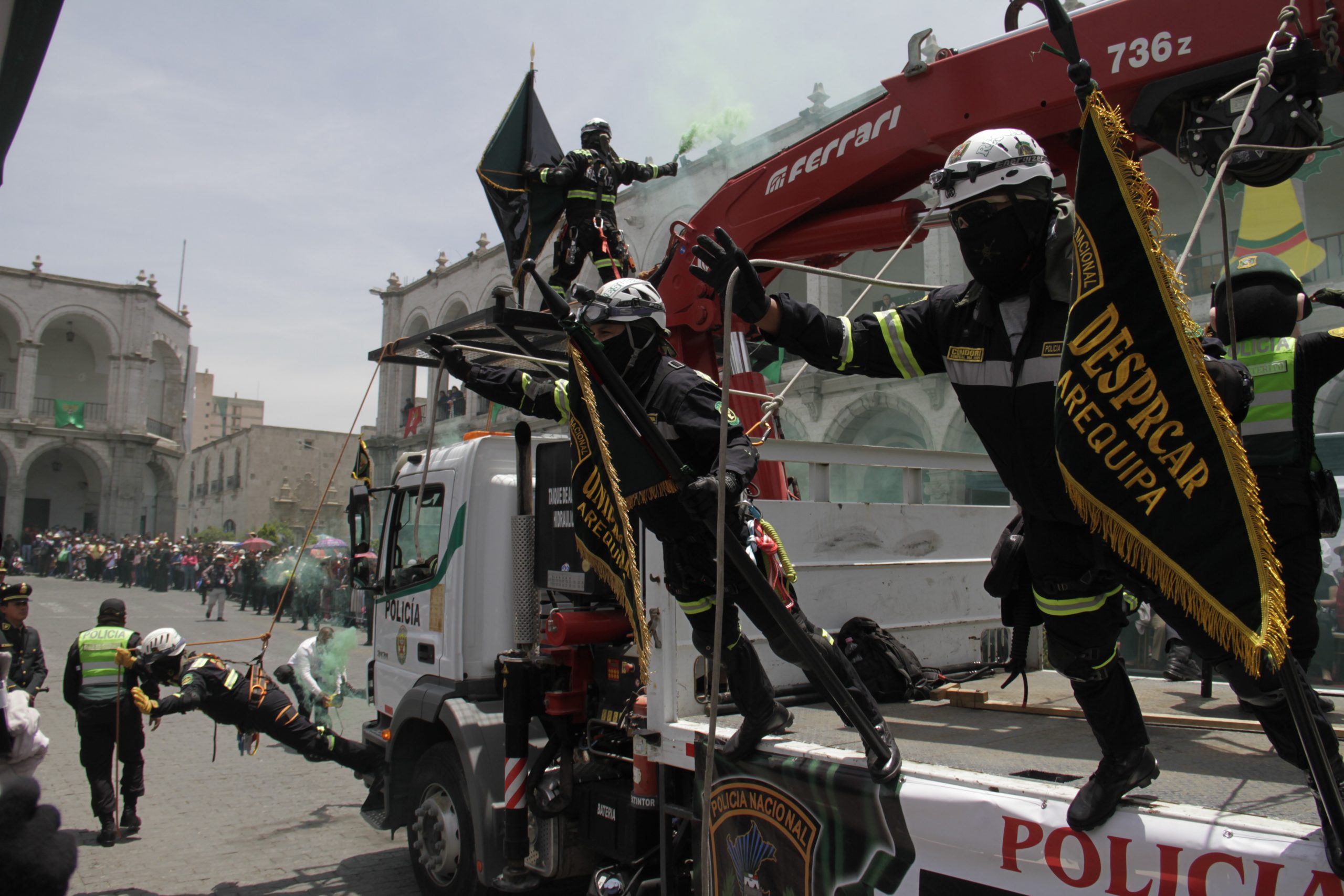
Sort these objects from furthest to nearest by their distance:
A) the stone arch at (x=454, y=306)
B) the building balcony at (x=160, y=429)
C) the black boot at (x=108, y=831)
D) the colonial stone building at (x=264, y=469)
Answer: the colonial stone building at (x=264, y=469) < the building balcony at (x=160, y=429) < the stone arch at (x=454, y=306) < the black boot at (x=108, y=831)

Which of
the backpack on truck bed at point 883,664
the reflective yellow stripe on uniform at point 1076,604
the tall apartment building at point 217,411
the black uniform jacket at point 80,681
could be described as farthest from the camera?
the tall apartment building at point 217,411

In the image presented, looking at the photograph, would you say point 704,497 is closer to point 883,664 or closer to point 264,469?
point 883,664

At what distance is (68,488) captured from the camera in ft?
148

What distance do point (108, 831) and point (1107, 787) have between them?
7093 millimetres

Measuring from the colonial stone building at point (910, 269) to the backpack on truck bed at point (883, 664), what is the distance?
227 centimetres

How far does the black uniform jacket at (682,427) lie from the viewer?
3.41 meters

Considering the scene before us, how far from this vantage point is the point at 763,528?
3.83 metres

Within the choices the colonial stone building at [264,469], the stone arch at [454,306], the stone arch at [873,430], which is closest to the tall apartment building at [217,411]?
the colonial stone building at [264,469]

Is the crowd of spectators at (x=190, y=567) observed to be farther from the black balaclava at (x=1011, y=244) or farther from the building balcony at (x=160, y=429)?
the black balaclava at (x=1011, y=244)

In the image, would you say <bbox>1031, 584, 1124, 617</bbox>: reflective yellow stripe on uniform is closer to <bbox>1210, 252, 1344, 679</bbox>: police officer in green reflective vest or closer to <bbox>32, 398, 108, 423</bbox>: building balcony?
<bbox>1210, 252, 1344, 679</bbox>: police officer in green reflective vest

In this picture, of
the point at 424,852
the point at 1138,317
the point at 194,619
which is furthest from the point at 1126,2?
the point at 194,619

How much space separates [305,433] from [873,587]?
49779 millimetres

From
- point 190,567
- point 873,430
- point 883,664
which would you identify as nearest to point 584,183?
point 883,664

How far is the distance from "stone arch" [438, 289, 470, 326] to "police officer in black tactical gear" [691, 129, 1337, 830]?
28050 mm
